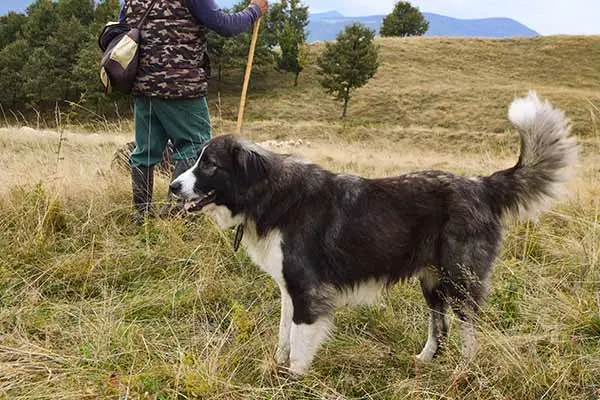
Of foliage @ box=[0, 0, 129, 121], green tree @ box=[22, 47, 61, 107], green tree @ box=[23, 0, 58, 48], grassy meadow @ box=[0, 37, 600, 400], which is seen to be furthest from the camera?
green tree @ box=[23, 0, 58, 48]

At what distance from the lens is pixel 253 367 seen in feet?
9.95

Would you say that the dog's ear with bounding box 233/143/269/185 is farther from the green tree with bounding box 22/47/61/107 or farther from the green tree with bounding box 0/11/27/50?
the green tree with bounding box 0/11/27/50

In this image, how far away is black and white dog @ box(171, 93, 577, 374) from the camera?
3.08 m

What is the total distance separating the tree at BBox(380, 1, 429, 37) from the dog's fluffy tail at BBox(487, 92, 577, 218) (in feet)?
219

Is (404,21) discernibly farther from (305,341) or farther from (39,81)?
(305,341)

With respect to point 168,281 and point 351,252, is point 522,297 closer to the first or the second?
point 351,252

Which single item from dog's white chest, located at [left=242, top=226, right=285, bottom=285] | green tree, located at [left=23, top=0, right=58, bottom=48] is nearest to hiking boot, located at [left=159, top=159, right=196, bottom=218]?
dog's white chest, located at [left=242, top=226, right=285, bottom=285]

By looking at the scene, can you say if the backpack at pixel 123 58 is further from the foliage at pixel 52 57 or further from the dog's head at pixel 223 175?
the foliage at pixel 52 57

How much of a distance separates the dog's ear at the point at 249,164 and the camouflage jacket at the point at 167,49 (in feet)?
5.58

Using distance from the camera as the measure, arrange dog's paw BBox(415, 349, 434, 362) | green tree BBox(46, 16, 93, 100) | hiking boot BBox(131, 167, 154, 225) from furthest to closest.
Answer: green tree BBox(46, 16, 93, 100) → hiking boot BBox(131, 167, 154, 225) → dog's paw BBox(415, 349, 434, 362)

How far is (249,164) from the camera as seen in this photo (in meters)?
3.12

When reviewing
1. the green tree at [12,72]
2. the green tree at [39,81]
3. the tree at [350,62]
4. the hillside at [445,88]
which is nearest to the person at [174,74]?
the hillside at [445,88]

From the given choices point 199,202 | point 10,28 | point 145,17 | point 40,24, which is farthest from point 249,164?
point 10,28

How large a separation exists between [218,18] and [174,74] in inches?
23.9
